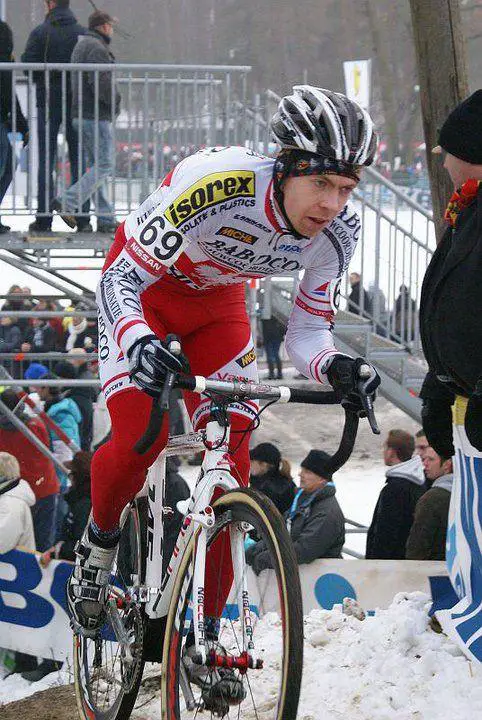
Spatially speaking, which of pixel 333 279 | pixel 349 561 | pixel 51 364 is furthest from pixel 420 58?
pixel 51 364

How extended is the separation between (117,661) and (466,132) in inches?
90.4

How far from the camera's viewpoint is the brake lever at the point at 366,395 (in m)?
3.44

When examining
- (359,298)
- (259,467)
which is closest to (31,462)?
(259,467)

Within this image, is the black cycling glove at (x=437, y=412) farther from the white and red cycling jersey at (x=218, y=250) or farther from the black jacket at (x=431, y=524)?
the black jacket at (x=431, y=524)

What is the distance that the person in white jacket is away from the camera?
23.4 ft

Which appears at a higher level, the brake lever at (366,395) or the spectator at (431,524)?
the brake lever at (366,395)

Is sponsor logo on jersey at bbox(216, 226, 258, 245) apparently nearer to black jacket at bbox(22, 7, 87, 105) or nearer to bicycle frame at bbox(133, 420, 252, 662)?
bicycle frame at bbox(133, 420, 252, 662)

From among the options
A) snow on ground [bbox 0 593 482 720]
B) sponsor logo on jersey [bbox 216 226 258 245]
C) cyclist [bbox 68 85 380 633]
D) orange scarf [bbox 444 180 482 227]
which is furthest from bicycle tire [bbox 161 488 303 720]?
orange scarf [bbox 444 180 482 227]

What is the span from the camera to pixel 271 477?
7625 mm

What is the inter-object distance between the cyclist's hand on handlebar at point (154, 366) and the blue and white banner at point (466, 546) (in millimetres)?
1029

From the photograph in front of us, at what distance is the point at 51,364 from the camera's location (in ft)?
44.7

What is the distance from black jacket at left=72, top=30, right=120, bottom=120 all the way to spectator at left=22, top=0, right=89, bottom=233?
0.47 ft

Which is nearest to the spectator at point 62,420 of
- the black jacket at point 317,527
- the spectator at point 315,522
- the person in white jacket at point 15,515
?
the person in white jacket at point 15,515

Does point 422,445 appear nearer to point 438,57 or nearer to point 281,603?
point 438,57
